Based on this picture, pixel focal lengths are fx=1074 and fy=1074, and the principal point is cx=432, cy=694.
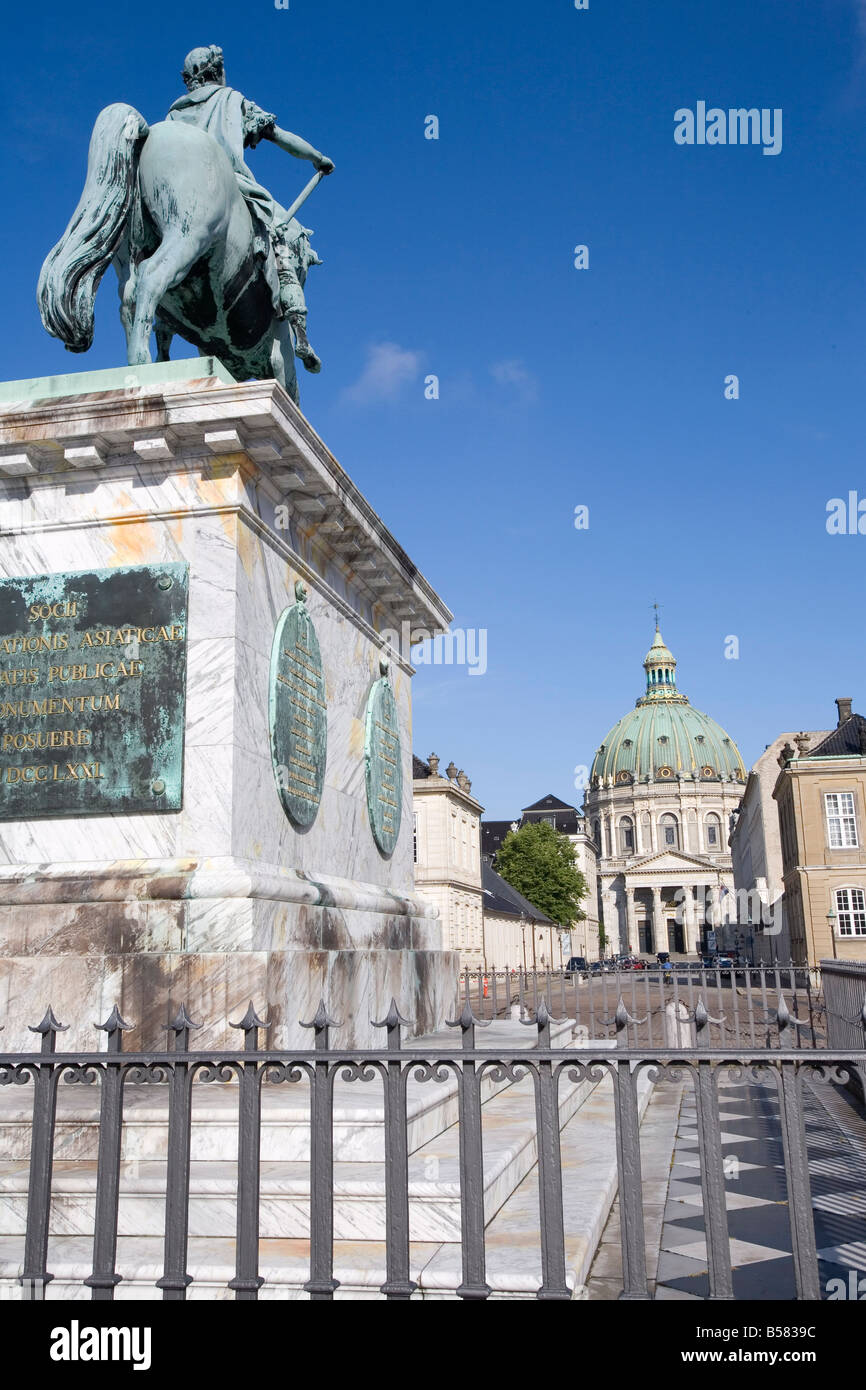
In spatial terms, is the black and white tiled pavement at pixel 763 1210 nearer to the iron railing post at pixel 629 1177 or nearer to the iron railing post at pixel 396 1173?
the iron railing post at pixel 629 1177

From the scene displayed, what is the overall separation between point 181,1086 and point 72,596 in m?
4.04

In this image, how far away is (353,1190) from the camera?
14.6ft

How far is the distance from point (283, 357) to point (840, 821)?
4699cm

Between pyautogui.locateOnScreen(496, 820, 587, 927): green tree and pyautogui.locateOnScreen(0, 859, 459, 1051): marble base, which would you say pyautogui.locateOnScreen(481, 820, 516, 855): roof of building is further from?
pyautogui.locateOnScreen(0, 859, 459, 1051): marble base

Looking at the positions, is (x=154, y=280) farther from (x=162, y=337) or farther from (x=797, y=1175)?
(x=797, y=1175)

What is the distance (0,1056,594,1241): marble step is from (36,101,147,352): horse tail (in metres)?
5.28

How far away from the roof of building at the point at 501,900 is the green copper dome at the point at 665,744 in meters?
105

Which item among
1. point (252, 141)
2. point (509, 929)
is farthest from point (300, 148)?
point (509, 929)

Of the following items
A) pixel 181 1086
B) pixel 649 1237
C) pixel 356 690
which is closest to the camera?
pixel 181 1086

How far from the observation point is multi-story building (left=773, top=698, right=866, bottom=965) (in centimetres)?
4978

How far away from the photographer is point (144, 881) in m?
6.05

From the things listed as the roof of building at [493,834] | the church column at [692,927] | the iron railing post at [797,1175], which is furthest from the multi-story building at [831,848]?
the church column at [692,927]
